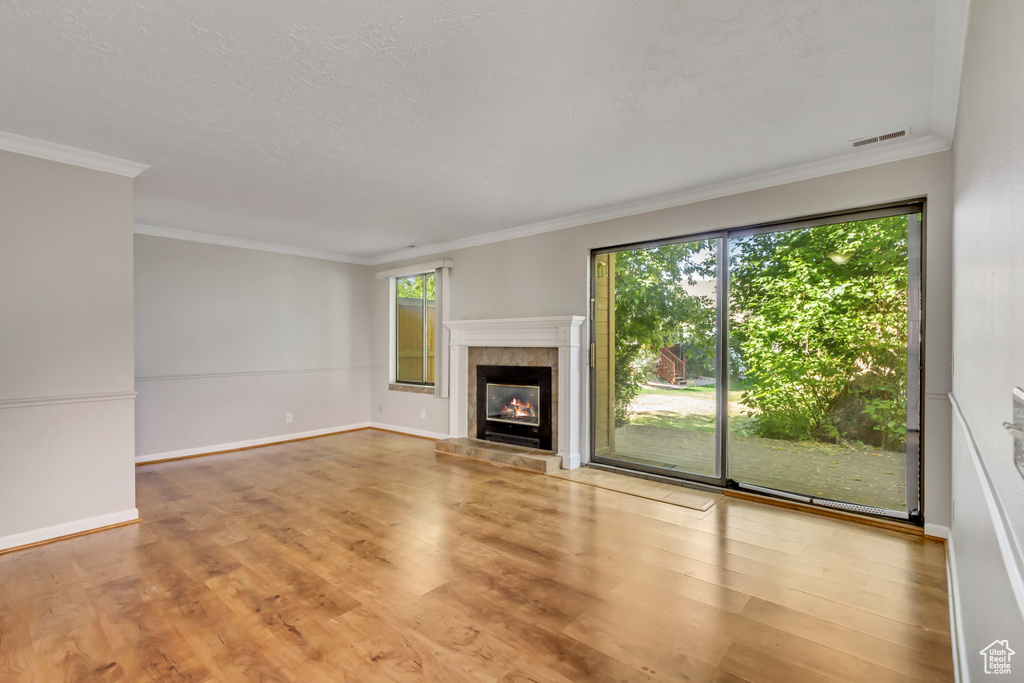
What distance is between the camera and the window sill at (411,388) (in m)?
6.37

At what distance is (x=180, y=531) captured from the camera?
3209 mm

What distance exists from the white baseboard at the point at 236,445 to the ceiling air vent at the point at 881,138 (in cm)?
643

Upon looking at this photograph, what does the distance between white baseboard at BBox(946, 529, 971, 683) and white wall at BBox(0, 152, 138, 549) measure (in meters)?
4.58

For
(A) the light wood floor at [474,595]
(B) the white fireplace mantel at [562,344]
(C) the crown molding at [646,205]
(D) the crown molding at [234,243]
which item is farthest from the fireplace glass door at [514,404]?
(D) the crown molding at [234,243]

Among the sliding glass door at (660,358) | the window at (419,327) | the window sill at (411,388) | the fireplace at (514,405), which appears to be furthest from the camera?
the window sill at (411,388)

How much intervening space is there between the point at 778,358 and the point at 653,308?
1137 millimetres

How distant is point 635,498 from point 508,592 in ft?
5.80

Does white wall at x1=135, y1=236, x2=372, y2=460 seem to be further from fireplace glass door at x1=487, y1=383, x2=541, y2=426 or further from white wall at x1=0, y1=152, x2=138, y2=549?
fireplace glass door at x1=487, y1=383, x2=541, y2=426

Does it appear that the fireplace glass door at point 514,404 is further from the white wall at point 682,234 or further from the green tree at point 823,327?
the green tree at point 823,327

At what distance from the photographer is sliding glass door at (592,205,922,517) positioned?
325cm

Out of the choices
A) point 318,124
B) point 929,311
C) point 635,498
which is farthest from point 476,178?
point 929,311

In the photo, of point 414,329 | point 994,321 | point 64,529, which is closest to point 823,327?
point 994,321

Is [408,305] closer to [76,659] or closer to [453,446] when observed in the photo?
[453,446]

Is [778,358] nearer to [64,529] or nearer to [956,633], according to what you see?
[956,633]
